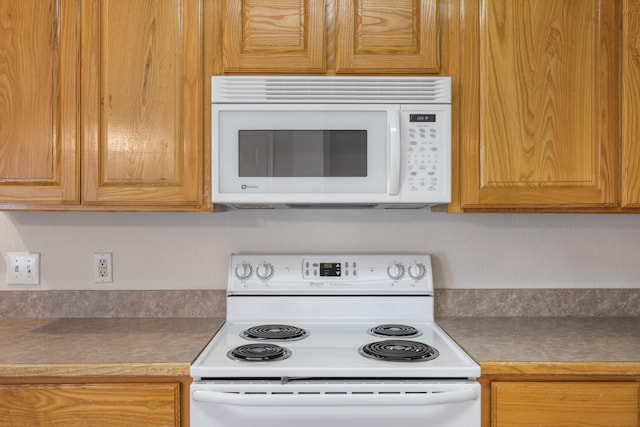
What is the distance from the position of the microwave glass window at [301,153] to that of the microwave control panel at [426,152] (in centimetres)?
13

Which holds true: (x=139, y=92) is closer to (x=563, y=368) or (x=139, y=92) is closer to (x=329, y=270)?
(x=329, y=270)

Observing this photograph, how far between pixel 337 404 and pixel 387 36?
109cm

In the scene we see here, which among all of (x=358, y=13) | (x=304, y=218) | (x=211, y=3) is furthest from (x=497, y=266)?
(x=211, y=3)

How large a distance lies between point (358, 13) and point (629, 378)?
1289mm

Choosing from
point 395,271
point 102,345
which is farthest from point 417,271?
point 102,345

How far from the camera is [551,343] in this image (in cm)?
148

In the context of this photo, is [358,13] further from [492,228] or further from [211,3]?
[492,228]

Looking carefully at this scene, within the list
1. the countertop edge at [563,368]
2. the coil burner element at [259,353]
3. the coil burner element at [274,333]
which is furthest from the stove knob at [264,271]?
the countertop edge at [563,368]

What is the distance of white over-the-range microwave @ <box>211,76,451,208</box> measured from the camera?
1510 millimetres

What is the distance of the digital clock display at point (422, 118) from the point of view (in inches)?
59.6

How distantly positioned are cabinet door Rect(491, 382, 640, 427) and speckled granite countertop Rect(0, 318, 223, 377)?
2.81 ft

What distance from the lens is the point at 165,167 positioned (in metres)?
1.53

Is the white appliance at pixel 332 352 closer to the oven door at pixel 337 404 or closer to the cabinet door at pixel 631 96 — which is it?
the oven door at pixel 337 404

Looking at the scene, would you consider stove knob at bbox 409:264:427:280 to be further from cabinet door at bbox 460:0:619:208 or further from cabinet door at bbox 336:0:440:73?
cabinet door at bbox 336:0:440:73
